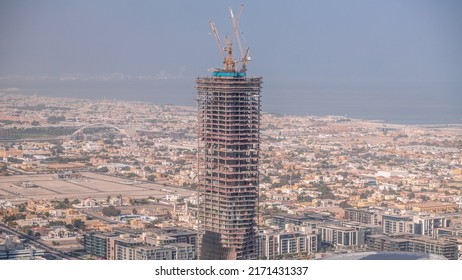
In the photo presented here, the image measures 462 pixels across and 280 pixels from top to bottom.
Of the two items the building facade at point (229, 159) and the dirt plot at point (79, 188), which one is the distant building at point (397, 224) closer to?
the dirt plot at point (79, 188)

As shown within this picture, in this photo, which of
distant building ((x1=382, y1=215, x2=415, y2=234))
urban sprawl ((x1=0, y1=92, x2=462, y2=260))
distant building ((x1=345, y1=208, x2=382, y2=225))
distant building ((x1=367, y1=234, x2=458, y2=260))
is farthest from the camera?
distant building ((x1=345, y1=208, x2=382, y2=225))

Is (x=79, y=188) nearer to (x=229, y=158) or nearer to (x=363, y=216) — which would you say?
(x=363, y=216)

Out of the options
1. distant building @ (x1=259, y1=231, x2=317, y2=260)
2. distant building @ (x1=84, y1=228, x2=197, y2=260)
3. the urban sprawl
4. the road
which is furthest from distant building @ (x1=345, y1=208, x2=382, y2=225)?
the road

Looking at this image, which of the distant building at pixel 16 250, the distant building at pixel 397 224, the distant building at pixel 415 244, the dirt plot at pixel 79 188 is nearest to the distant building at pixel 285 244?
the distant building at pixel 415 244

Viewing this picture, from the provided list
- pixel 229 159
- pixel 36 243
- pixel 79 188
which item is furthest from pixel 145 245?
pixel 79 188

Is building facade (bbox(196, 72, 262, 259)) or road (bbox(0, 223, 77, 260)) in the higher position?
building facade (bbox(196, 72, 262, 259))

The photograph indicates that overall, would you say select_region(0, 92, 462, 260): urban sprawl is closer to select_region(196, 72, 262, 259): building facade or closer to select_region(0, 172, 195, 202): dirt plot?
select_region(0, 172, 195, 202): dirt plot
